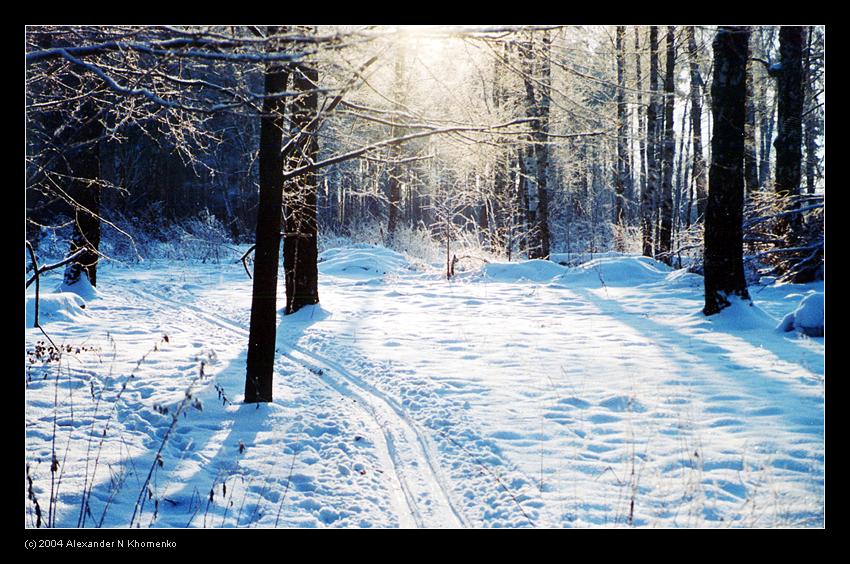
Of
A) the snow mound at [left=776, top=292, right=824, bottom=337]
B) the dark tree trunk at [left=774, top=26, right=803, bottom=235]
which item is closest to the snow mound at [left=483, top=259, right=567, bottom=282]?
the dark tree trunk at [left=774, top=26, right=803, bottom=235]

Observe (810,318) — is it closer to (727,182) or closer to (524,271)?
(727,182)

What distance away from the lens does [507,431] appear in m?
4.26

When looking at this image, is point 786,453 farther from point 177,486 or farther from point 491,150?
point 177,486

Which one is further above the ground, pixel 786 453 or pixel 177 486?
pixel 786 453

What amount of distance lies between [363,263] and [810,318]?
38.5 ft

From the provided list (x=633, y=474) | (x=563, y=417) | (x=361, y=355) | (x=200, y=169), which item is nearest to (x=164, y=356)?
(x=361, y=355)

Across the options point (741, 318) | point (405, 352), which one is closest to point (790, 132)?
point (741, 318)

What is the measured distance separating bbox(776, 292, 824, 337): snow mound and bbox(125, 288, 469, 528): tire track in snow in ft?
16.2

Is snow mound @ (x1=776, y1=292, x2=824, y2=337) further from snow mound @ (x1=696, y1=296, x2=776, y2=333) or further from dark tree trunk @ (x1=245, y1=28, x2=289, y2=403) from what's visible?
dark tree trunk @ (x1=245, y1=28, x2=289, y2=403)

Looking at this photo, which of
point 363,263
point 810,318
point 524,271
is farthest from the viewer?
point 363,263

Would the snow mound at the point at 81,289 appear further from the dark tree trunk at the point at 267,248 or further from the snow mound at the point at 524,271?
the snow mound at the point at 524,271

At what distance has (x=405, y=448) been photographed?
407cm
